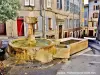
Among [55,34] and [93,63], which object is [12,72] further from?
[55,34]

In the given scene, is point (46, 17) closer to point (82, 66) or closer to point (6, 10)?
point (6, 10)

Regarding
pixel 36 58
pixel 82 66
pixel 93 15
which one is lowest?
pixel 82 66

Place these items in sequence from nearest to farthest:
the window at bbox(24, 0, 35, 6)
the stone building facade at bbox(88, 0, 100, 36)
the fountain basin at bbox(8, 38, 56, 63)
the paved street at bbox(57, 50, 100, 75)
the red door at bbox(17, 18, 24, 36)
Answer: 1. the paved street at bbox(57, 50, 100, 75)
2. the fountain basin at bbox(8, 38, 56, 63)
3. the window at bbox(24, 0, 35, 6)
4. the red door at bbox(17, 18, 24, 36)
5. the stone building facade at bbox(88, 0, 100, 36)

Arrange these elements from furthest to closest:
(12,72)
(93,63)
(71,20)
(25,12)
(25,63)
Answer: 1. (71,20)
2. (25,12)
3. (93,63)
4. (25,63)
5. (12,72)

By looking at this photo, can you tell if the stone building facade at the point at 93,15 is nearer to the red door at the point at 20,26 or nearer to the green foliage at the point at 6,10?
the red door at the point at 20,26

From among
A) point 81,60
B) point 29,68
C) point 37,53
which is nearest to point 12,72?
point 29,68

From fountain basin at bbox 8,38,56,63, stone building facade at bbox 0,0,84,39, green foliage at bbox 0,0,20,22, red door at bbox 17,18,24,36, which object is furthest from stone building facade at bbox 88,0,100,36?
fountain basin at bbox 8,38,56,63

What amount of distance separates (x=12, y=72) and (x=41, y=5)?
12.8 meters

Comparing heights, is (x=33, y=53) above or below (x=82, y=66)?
above

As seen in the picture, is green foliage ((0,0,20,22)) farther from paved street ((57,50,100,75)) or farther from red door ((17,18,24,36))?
red door ((17,18,24,36))

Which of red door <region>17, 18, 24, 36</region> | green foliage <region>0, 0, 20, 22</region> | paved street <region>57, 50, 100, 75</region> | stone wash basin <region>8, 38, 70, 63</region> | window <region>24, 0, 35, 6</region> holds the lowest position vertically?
paved street <region>57, 50, 100, 75</region>

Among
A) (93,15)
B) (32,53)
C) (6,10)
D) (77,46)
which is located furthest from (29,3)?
(93,15)

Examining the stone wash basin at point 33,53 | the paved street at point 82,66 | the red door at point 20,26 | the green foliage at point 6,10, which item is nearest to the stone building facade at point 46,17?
the red door at point 20,26

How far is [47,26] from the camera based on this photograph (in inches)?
845
